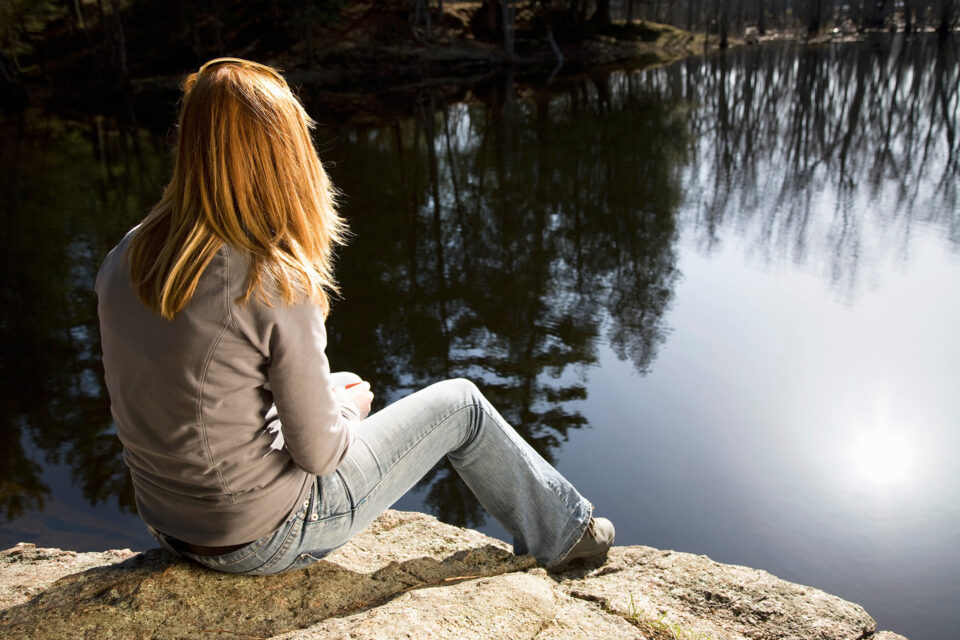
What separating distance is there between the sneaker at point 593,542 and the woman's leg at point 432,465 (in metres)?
0.03

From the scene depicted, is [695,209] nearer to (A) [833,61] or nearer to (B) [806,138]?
(B) [806,138]

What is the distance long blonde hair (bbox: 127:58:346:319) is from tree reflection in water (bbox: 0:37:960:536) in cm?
200

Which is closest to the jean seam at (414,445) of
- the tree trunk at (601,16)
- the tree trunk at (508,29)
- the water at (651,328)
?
the water at (651,328)

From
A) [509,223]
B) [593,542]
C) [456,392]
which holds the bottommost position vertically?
[509,223]

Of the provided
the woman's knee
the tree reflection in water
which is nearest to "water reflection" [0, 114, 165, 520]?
the tree reflection in water

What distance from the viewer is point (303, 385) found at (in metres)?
1.45

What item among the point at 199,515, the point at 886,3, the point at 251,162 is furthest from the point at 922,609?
the point at 886,3

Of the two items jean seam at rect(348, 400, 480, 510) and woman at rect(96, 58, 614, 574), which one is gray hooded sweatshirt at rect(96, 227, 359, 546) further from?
jean seam at rect(348, 400, 480, 510)

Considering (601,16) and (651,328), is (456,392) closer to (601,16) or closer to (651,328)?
(651,328)

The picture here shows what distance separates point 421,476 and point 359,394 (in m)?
0.28

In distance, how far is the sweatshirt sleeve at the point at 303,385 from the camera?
1408 millimetres

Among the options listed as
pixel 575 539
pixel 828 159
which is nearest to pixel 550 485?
pixel 575 539

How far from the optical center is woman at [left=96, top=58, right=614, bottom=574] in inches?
54.9

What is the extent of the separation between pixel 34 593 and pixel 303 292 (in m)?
1.23
